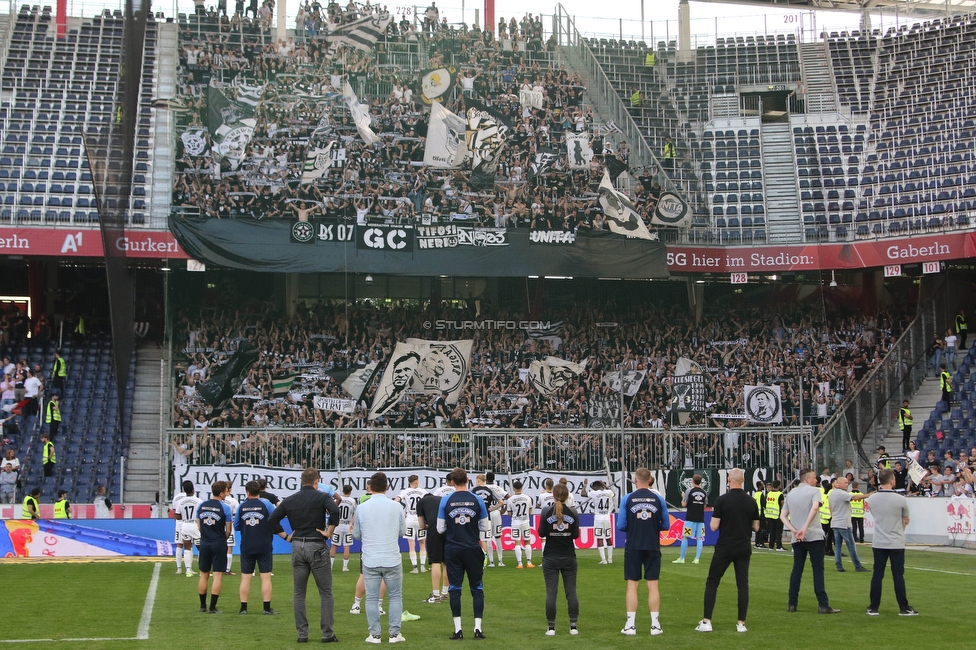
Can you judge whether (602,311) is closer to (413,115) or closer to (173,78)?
(413,115)

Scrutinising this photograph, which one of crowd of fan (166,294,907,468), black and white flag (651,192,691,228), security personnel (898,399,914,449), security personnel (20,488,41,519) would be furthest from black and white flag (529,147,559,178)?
security personnel (20,488,41,519)

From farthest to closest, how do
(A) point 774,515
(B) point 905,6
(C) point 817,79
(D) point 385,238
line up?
(B) point 905,6 < (C) point 817,79 < (D) point 385,238 < (A) point 774,515

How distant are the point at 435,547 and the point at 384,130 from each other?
22739 millimetres

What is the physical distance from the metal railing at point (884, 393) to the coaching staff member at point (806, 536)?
17.5 meters

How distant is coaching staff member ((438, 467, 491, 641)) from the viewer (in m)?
13.3

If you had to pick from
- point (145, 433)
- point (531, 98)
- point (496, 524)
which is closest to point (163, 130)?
point (145, 433)

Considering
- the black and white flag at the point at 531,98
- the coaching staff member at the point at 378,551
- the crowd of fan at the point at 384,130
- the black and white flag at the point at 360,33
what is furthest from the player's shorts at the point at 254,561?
the black and white flag at the point at 360,33

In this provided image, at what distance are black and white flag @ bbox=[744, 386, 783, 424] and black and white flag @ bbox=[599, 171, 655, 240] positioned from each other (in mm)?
5915

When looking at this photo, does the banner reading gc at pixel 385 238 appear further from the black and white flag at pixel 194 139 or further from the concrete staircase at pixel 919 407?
the concrete staircase at pixel 919 407

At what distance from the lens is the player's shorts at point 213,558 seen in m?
16.0

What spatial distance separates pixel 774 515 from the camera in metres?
25.8

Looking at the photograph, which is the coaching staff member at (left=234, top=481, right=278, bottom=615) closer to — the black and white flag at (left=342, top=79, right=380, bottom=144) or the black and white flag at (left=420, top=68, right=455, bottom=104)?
the black and white flag at (left=342, top=79, right=380, bottom=144)

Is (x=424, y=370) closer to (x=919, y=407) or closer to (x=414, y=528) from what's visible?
(x=414, y=528)

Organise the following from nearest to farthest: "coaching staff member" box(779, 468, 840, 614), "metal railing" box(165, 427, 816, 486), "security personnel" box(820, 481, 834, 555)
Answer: "coaching staff member" box(779, 468, 840, 614), "security personnel" box(820, 481, 834, 555), "metal railing" box(165, 427, 816, 486)
